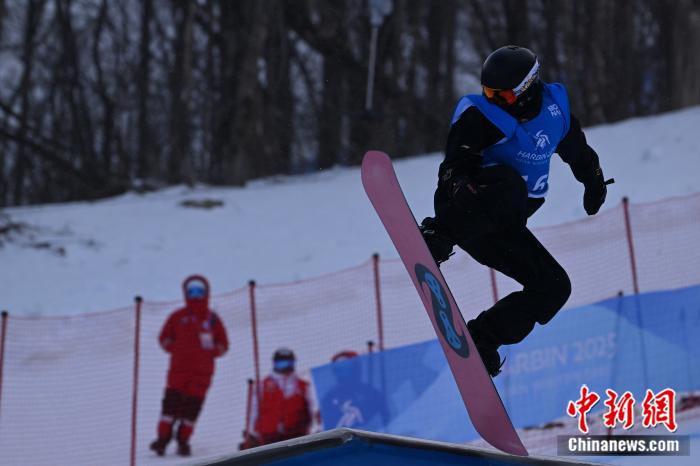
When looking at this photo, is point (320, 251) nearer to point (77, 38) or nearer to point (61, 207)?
point (61, 207)

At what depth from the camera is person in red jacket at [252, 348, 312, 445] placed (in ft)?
25.2

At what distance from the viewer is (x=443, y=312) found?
4082mm

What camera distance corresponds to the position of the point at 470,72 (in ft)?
88.4

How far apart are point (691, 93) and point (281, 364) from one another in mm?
12855

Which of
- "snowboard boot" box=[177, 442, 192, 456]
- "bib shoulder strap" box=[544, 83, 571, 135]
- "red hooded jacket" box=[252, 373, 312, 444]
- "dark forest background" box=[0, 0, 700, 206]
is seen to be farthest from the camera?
"dark forest background" box=[0, 0, 700, 206]

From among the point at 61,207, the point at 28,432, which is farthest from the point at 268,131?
the point at 28,432

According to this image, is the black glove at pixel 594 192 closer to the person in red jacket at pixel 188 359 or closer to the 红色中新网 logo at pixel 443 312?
the 红色中新网 logo at pixel 443 312

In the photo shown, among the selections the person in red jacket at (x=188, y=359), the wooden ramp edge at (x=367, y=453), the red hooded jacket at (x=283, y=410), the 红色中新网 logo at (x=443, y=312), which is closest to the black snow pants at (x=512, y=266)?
the 红色中新网 logo at (x=443, y=312)

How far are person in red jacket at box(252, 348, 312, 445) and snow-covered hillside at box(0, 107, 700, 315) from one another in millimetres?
5722

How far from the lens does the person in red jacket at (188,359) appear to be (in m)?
8.47

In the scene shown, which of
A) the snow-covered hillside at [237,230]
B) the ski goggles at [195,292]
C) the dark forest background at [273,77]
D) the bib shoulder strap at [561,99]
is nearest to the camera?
the bib shoulder strap at [561,99]

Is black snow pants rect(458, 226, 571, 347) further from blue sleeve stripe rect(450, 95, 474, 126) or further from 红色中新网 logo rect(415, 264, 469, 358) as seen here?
blue sleeve stripe rect(450, 95, 474, 126)

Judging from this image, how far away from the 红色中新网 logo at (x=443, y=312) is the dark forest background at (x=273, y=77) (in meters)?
13.9

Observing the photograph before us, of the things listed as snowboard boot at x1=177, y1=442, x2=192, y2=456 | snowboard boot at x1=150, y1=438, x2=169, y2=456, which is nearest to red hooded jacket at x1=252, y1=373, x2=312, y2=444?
snowboard boot at x1=177, y1=442, x2=192, y2=456
